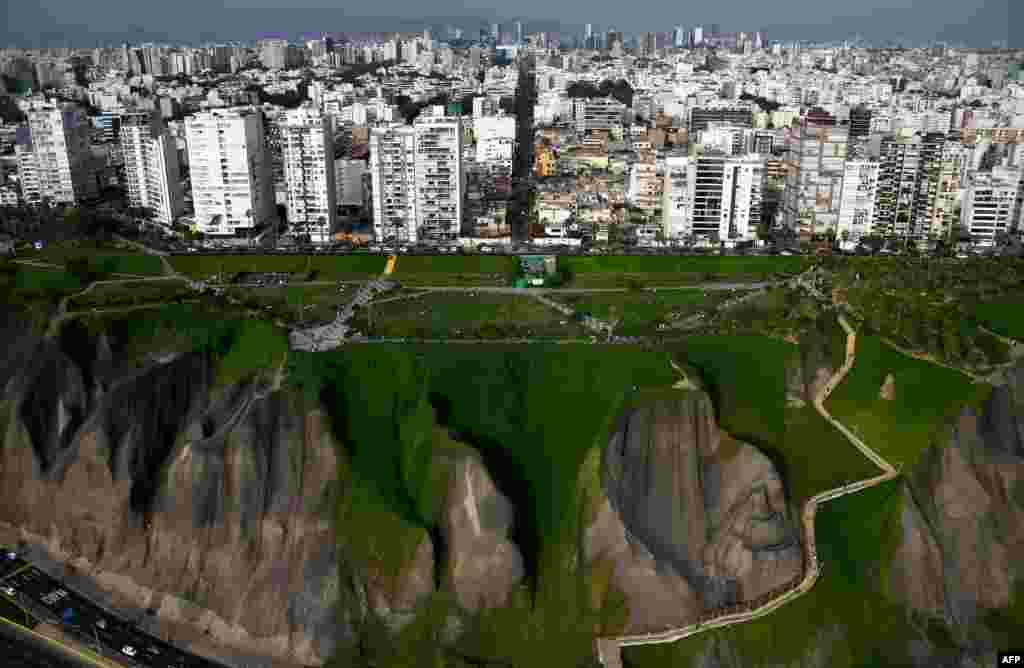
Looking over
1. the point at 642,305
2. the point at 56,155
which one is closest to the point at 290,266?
the point at 642,305

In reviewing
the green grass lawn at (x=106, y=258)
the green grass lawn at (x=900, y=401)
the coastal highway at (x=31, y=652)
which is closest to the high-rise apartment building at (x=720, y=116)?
the green grass lawn at (x=900, y=401)

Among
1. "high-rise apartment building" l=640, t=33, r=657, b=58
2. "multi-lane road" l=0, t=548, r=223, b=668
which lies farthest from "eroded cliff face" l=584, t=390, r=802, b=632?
"high-rise apartment building" l=640, t=33, r=657, b=58

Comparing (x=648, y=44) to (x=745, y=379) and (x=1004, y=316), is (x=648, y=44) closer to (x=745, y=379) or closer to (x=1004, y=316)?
(x=1004, y=316)

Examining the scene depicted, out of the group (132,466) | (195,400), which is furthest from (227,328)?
(132,466)

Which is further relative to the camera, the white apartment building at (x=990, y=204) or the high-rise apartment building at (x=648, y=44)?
the high-rise apartment building at (x=648, y=44)

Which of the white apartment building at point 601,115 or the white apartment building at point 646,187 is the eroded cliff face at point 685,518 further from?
the white apartment building at point 601,115

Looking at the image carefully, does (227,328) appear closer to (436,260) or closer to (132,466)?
(132,466)

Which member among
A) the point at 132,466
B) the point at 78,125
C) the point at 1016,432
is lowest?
the point at 132,466
